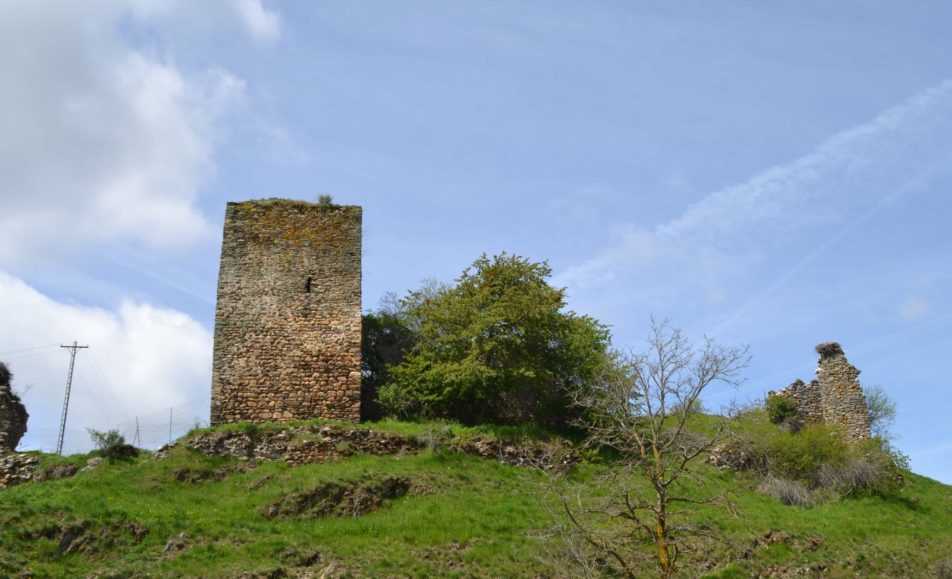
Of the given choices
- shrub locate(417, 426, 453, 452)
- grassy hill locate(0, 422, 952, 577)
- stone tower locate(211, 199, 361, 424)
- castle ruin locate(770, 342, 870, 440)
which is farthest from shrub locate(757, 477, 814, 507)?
stone tower locate(211, 199, 361, 424)

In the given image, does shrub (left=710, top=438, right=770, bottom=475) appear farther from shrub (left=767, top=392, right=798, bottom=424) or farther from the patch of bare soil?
the patch of bare soil

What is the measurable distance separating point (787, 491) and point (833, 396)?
764cm

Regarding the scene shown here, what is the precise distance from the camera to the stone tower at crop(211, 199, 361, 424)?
25344 mm

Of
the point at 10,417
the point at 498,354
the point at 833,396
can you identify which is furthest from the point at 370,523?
the point at 833,396

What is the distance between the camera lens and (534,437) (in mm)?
25703

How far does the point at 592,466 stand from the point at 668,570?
980 centimetres

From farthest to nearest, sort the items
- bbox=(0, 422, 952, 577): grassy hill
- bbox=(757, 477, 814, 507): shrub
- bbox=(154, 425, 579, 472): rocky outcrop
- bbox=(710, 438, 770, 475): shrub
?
1. bbox=(710, 438, 770, 475): shrub
2. bbox=(757, 477, 814, 507): shrub
3. bbox=(154, 425, 579, 472): rocky outcrop
4. bbox=(0, 422, 952, 577): grassy hill

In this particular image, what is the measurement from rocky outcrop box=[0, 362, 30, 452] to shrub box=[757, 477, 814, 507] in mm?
21839

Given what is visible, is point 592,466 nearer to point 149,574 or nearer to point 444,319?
point 444,319

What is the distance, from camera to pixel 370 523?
66.1 ft

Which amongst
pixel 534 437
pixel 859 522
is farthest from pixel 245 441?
pixel 859 522

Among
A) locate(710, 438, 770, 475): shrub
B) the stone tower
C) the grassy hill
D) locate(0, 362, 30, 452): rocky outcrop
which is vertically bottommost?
the grassy hill

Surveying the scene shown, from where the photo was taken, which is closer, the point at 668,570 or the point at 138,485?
the point at 668,570

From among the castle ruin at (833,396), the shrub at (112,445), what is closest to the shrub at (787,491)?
the castle ruin at (833,396)
